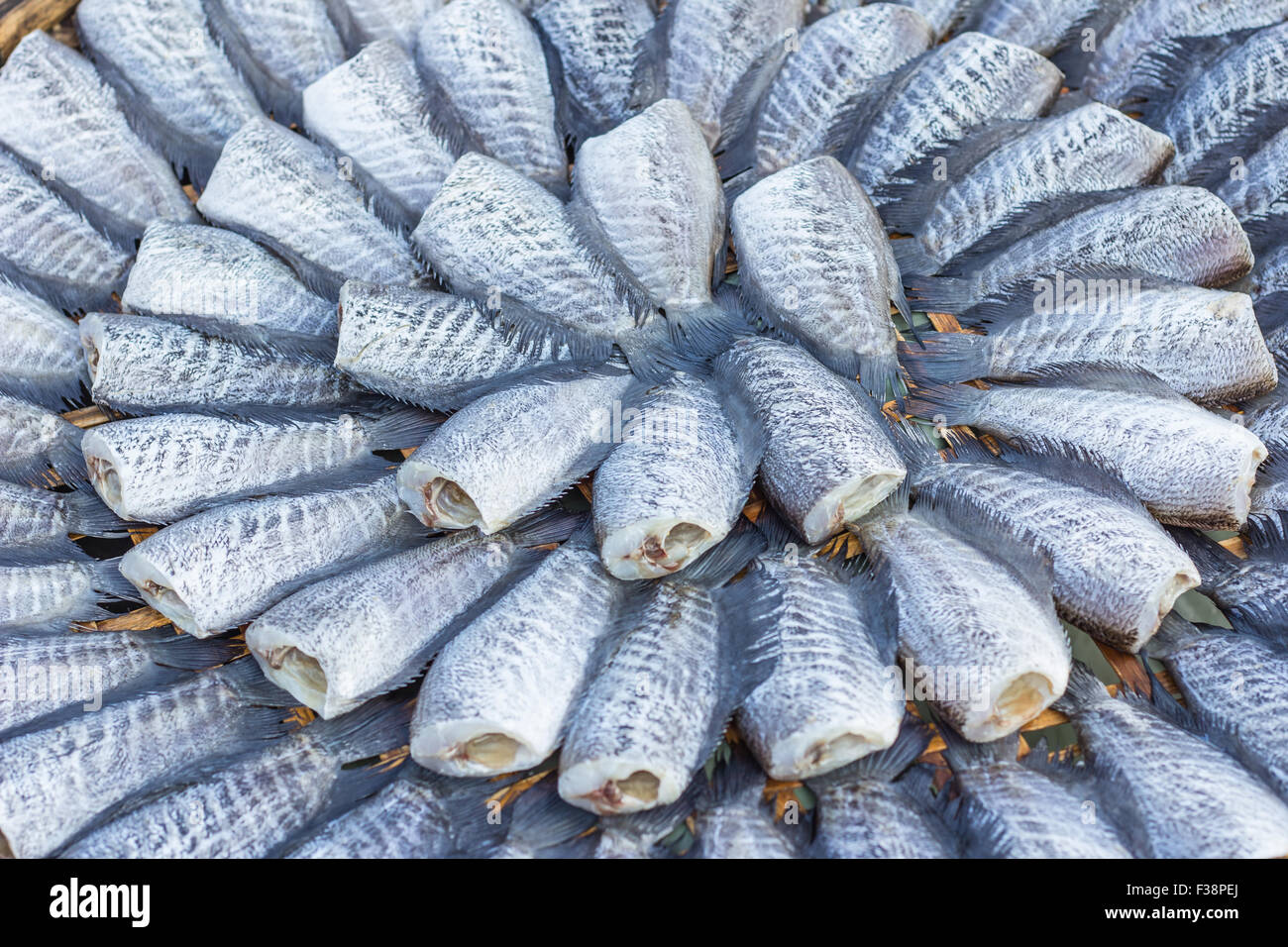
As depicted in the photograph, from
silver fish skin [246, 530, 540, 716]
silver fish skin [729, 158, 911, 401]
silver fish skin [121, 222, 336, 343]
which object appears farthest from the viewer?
silver fish skin [121, 222, 336, 343]

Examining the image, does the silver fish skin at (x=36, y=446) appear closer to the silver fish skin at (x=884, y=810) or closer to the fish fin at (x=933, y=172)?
the silver fish skin at (x=884, y=810)

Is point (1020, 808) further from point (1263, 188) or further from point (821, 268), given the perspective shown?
point (1263, 188)

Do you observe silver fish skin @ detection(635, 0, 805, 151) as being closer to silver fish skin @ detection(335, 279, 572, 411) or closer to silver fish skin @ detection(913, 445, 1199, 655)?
silver fish skin @ detection(335, 279, 572, 411)

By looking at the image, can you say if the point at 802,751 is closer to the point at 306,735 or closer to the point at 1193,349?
the point at 306,735

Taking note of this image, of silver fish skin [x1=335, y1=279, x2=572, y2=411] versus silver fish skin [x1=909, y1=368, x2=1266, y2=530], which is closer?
silver fish skin [x1=909, y1=368, x2=1266, y2=530]

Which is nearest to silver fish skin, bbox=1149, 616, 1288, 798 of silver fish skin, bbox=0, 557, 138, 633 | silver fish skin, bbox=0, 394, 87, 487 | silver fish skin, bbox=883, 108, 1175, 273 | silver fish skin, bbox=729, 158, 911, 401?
silver fish skin, bbox=729, 158, 911, 401

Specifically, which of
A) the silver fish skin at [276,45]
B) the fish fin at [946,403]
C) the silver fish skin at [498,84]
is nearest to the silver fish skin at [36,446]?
the silver fish skin at [276,45]

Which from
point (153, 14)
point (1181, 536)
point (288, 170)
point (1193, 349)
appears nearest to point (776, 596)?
point (1181, 536)
